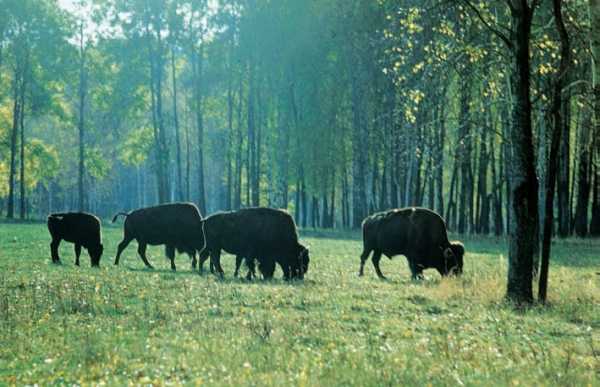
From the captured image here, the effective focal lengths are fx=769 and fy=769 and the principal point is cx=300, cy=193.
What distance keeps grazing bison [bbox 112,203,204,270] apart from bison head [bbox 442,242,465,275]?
8560mm

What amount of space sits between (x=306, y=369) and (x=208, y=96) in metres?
61.5

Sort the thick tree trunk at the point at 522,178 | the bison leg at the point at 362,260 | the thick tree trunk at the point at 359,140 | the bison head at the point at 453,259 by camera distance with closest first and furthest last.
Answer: the thick tree trunk at the point at 522,178 < the bison head at the point at 453,259 < the bison leg at the point at 362,260 < the thick tree trunk at the point at 359,140

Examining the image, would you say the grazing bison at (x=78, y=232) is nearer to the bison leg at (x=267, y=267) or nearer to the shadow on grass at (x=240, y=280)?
the shadow on grass at (x=240, y=280)

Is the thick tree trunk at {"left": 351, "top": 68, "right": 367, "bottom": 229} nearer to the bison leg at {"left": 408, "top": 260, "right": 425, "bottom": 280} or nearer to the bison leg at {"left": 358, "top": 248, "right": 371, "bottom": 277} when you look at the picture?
the bison leg at {"left": 358, "top": 248, "right": 371, "bottom": 277}

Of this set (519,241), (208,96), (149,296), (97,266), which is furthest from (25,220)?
(519,241)

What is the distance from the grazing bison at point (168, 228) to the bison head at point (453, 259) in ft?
28.1

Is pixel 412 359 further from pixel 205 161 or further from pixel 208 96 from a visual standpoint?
pixel 205 161

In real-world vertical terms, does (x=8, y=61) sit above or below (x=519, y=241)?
above

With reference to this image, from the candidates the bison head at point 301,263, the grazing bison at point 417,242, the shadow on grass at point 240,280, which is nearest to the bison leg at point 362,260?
the grazing bison at point 417,242

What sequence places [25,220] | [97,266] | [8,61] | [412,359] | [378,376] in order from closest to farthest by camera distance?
[378,376], [412,359], [97,266], [25,220], [8,61]

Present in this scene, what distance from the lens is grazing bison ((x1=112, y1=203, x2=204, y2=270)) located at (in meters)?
26.9

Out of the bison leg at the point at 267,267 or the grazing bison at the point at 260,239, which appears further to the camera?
the grazing bison at the point at 260,239

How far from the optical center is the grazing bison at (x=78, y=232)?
1037 inches

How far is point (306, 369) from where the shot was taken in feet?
29.4
